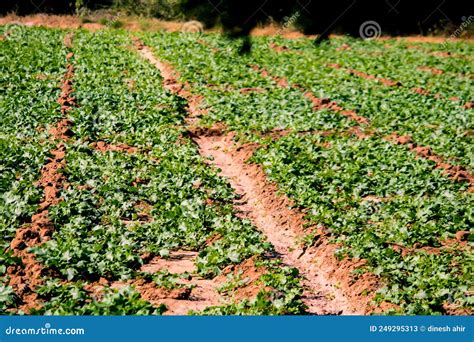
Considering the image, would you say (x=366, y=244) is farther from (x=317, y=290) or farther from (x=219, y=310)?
(x=219, y=310)

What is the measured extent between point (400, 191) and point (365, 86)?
9.25m

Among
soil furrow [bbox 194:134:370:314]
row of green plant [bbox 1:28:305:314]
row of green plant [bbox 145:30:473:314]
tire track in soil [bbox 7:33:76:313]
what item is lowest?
tire track in soil [bbox 7:33:76:313]

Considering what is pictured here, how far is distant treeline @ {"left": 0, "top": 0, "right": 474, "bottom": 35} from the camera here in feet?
115

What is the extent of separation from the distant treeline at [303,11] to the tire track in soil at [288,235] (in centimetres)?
2205

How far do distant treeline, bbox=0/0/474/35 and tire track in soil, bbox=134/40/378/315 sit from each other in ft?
72.4

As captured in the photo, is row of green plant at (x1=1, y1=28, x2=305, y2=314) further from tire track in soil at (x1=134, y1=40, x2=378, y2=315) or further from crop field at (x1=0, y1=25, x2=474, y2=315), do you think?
tire track in soil at (x1=134, y1=40, x2=378, y2=315)

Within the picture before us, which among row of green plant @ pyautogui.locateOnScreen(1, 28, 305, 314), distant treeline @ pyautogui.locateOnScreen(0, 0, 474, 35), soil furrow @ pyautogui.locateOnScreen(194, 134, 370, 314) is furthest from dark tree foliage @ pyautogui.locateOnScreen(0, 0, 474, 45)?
soil furrow @ pyautogui.locateOnScreen(194, 134, 370, 314)

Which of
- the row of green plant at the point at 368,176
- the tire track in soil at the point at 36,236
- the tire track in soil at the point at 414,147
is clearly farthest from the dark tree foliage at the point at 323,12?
the tire track in soil at the point at 36,236

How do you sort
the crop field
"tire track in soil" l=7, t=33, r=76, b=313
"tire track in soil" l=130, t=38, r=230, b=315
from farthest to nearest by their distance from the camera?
the crop field → "tire track in soil" l=130, t=38, r=230, b=315 → "tire track in soil" l=7, t=33, r=76, b=313

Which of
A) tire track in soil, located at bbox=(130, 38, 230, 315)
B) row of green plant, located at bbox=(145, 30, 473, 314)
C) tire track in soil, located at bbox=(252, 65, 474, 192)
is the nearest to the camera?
tire track in soil, located at bbox=(130, 38, 230, 315)

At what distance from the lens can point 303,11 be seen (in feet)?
117

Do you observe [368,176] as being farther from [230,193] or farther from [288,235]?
[230,193]

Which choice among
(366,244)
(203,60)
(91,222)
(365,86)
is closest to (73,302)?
(91,222)

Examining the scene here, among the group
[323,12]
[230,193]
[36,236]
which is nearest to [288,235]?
[230,193]
